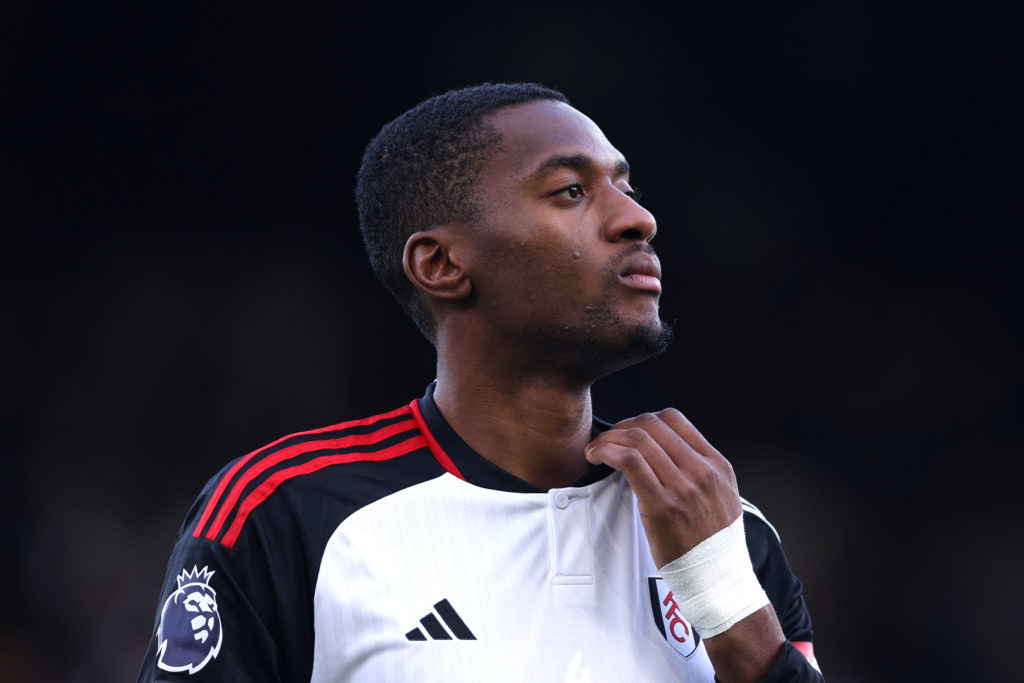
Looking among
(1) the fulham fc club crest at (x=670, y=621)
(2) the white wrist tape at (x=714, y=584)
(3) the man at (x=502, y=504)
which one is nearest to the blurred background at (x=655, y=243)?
(3) the man at (x=502, y=504)

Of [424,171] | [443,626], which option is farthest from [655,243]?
[443,626]

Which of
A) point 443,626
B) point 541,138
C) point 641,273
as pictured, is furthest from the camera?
point 541,138

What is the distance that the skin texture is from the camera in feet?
6.07

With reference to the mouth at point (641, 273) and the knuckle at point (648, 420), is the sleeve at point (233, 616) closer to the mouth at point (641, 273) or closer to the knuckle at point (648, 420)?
the knuckle at point (648, 420)

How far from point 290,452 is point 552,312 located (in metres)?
0.56

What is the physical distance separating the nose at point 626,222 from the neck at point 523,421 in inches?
12.3

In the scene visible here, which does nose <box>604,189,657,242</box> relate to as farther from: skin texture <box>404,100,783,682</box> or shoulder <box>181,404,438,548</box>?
shoulder <box>181,404,438,548</box>

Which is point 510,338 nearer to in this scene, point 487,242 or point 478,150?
point 487,242

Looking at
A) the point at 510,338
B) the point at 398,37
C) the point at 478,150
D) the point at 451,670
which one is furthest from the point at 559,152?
the point at 398,37

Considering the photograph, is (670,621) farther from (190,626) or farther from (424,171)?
(424,171)

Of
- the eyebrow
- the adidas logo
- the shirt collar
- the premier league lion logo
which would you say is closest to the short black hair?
the eyebrow

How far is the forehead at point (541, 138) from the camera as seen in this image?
6.62 feet

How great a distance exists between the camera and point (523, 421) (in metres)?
1.99

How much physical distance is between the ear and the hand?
44 centimetres
